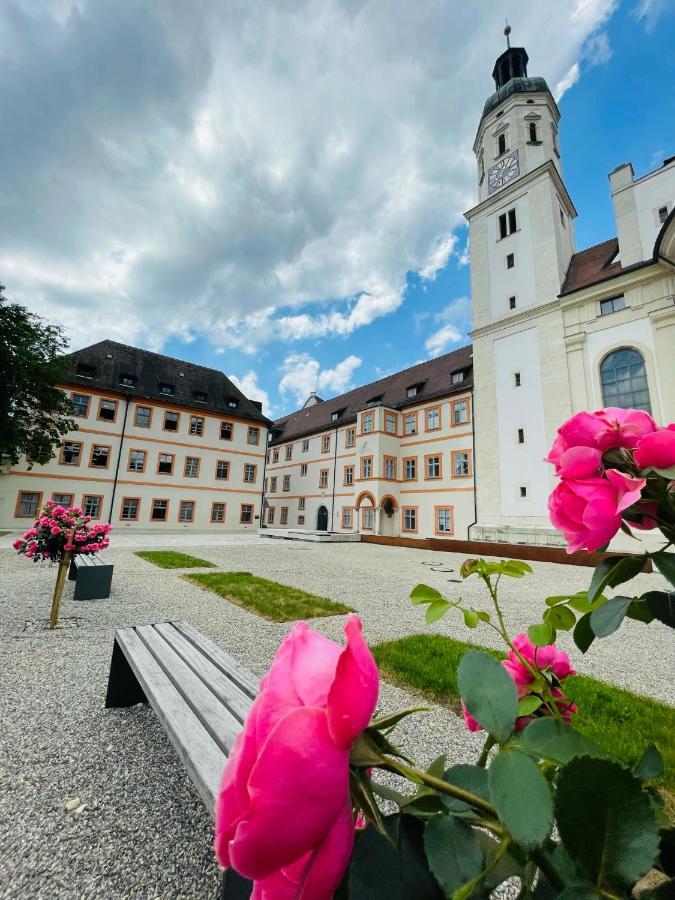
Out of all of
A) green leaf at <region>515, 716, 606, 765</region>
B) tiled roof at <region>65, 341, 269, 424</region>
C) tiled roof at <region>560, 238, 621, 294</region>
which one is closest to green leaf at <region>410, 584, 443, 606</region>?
green leaf at <region>515, 716, 606, 765</region>

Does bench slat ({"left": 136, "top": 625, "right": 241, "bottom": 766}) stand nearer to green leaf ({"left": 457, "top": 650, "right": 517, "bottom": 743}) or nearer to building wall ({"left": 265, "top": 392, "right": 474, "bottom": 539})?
green leaf ({"left": 457, "top": 650, "right": 517, "bottom": 743})

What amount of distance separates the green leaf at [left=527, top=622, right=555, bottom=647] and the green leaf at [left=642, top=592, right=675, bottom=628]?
29 cm

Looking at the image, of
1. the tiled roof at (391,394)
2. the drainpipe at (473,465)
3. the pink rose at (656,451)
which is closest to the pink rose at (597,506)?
the pink rose at (656,451)

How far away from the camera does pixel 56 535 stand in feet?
Result: 17.8

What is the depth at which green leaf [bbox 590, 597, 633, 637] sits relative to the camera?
647 mm

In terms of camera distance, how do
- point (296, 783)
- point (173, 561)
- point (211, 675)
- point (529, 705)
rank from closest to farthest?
point (296, 783)
point (529, 705)
point (211, 675)
point (173, 561)

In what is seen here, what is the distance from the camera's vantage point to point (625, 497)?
1.90ft

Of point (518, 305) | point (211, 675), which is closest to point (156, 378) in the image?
point (518, 305)

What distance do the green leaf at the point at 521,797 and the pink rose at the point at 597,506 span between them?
0.31 meters

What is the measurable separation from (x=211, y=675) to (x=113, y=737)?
103 cm

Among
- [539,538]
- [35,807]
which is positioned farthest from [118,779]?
[539,538]

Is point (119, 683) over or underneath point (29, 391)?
underneath

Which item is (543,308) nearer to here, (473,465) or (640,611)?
(473,465)

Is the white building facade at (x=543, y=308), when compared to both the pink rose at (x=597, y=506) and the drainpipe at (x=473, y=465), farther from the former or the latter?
the pink rose at (x=597, y=506)
